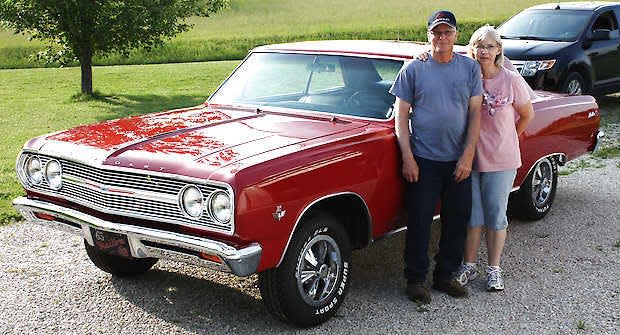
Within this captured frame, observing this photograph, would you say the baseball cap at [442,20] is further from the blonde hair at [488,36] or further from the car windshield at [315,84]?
the car windshield at [315,84]

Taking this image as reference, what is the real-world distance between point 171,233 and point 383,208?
142cm

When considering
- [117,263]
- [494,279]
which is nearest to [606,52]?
[494,279]

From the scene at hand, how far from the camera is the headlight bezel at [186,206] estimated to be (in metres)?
4.35

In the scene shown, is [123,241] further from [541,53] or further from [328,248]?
[541,53]

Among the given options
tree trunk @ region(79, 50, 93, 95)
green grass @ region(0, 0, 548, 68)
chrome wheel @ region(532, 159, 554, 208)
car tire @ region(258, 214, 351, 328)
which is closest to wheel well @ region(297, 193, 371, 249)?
car tire @ region(258, 214, 351, 328)

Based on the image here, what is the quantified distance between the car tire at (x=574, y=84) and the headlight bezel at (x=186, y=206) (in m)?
9.78

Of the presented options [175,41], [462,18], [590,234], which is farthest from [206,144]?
[462,18]

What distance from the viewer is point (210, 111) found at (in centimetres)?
602

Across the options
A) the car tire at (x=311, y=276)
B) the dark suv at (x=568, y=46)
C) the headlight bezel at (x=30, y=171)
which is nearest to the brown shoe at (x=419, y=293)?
the car tire at (x=311, y=276)

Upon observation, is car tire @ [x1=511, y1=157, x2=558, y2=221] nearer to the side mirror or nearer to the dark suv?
the dark suv

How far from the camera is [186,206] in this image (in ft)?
14.5

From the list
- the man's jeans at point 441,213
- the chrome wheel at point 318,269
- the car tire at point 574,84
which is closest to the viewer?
the chrome wheel at point 318,269

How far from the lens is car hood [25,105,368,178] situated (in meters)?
4.58

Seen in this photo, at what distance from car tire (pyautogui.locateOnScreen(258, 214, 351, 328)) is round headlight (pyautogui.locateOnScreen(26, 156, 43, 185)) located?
1.61 m
